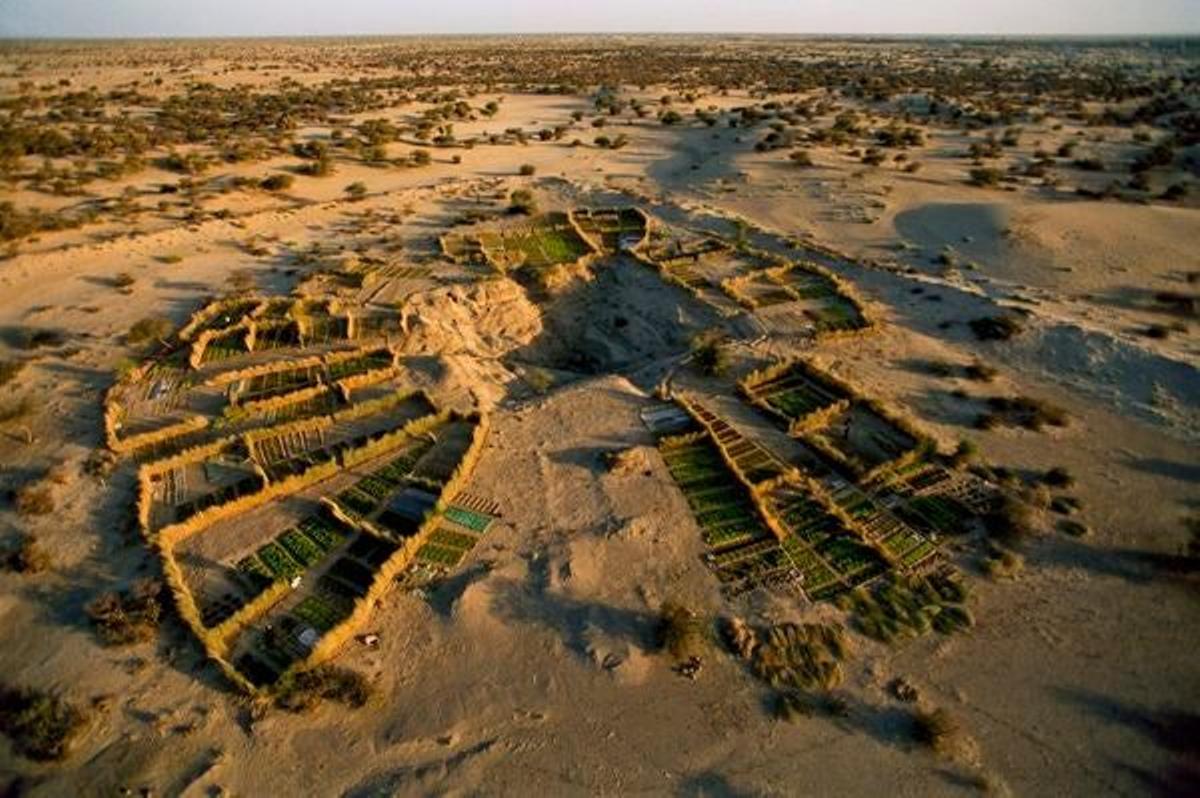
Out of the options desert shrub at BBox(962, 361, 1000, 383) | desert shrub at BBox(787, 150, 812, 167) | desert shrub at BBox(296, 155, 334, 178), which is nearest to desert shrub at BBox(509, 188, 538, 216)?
desert shrub at BBox(296, 155, 334, 178)

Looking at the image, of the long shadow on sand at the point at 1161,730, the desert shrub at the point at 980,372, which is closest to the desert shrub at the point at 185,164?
the desert shrub at the point at 980,372

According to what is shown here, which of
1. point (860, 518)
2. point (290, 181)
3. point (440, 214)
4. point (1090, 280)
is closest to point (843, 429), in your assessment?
point (860, 518)

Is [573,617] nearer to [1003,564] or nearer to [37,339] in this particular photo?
[1003,564]

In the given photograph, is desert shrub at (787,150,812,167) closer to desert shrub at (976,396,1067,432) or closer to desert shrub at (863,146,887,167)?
desert shrub at (863,146,887,167)

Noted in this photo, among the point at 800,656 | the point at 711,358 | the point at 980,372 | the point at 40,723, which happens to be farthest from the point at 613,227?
the point at 40,723

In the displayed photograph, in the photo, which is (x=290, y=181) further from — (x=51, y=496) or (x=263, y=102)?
(x=263, y=102)

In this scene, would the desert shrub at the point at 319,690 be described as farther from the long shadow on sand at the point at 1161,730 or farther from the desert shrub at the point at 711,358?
the desert shrub at the point at 711,358

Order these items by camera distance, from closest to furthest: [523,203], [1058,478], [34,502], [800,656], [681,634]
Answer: [800,656], [681,634], [34,502], [1058,478], [523,203]
